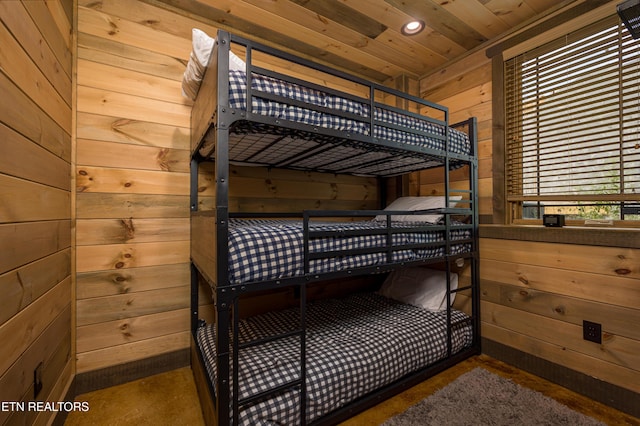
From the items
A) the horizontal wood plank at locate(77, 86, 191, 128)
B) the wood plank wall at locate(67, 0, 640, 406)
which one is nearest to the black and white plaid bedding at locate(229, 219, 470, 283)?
the wood plank wall at locate(67, 0, 640, 406)

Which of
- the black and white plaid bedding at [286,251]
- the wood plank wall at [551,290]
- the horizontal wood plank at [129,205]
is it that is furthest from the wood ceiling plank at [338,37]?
the black and white plaid bedding at [286,251]

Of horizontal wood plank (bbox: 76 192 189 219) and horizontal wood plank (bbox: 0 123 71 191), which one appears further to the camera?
horizontal wood plank (bbox: 76 192 189 219)

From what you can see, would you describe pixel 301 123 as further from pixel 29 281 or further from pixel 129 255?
pixel 129 255

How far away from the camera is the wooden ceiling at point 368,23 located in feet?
6.01

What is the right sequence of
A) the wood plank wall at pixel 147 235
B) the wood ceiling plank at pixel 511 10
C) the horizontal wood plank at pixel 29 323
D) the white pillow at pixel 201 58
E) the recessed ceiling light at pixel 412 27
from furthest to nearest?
the recessed ceiling light at pixel 412 27 → the wood ceiling plank at pixel 511 10 → the wood plank wall at pixel 147 235 → the white pillow at pixel 201 58 → the horizontal wood plank at pixel 29 323

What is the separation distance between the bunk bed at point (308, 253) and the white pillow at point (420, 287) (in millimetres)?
27

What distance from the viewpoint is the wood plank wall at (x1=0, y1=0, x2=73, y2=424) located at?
92 cm

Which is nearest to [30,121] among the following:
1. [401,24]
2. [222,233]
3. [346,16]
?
[222,233]

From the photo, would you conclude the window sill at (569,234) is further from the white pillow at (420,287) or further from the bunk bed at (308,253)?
the white pillow at (420,287)

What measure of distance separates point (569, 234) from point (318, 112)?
1.65 meters

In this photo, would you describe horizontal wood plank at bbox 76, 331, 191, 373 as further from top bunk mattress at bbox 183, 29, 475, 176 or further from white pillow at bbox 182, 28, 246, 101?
white pillow at bbox 182, 28, 246, 101

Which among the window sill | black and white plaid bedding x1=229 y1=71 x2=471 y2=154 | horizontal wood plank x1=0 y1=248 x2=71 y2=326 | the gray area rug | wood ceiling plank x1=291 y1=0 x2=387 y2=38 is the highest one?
wood ceiling plank x1=291 y1=0 x2=387 y2=38

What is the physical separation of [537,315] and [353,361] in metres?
1.29

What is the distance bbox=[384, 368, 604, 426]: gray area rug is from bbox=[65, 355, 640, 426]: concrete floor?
76 millimetres
